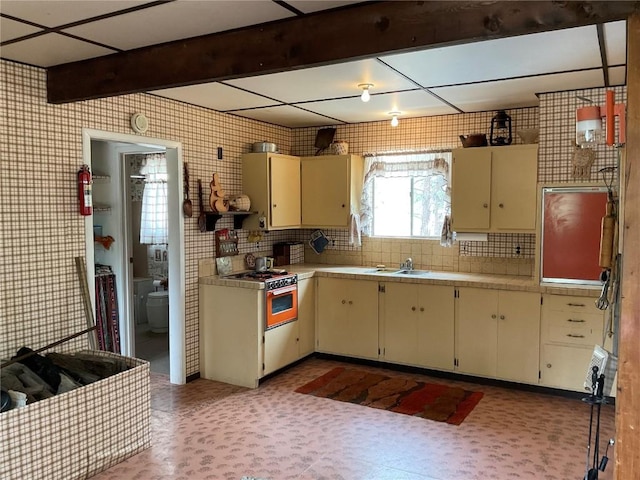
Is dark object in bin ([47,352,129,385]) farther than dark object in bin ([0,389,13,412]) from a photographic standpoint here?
Yes

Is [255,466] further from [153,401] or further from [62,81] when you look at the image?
[62,81]

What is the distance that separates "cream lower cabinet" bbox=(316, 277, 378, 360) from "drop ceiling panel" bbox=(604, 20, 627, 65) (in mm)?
2635

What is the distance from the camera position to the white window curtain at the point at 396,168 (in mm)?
5035

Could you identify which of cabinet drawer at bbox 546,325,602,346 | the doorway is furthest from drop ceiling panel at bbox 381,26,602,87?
the doorway

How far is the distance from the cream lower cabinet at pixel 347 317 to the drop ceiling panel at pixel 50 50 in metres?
2.96

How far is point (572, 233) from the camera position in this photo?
13.1ft

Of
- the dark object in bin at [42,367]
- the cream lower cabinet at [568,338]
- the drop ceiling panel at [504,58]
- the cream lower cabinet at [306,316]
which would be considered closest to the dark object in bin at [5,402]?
the dark object in bin at [42,367]

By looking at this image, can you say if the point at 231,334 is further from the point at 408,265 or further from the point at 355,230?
the point at 408,265

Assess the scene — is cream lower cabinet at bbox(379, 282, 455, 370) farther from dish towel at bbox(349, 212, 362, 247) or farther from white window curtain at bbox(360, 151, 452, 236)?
white window curtain at bbox(360, 151, 452, 236)

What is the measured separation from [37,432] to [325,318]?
2.95 meters

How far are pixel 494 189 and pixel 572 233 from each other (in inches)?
29.8

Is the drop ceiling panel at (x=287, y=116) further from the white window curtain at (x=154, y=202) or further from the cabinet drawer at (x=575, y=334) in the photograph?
the cabinet drawer at (x=575, y=334)

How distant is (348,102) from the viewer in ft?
14.2

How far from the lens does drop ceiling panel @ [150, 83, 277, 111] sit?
12.5 ft
